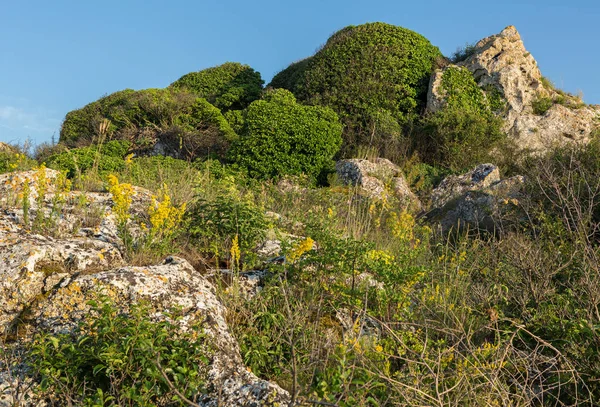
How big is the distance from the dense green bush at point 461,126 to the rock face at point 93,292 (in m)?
10.4

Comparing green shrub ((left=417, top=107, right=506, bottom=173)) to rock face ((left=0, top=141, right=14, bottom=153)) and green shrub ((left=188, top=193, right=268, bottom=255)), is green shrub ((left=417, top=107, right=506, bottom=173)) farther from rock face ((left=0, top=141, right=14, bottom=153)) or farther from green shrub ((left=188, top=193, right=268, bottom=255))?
rock face ((left=0, top=141, right=14, bottom=153))

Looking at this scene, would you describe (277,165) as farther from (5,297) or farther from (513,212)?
(5,297)

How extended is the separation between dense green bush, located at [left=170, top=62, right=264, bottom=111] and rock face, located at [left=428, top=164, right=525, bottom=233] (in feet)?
32.2

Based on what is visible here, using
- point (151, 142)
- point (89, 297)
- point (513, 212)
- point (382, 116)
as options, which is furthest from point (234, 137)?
point (89, 297)

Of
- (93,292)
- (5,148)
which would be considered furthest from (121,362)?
(5,148)

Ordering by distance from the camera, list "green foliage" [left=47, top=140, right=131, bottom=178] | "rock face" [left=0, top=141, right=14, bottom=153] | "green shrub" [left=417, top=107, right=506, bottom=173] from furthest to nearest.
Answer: "green shrub" [left=417, top=107, right=506, bottom=173] < "rock face" [left=0, top=141, right=14, bottom=153] < "green foliage" [left=47, top=140, right=131, bottom=178]

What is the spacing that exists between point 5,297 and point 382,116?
12622 millimetres

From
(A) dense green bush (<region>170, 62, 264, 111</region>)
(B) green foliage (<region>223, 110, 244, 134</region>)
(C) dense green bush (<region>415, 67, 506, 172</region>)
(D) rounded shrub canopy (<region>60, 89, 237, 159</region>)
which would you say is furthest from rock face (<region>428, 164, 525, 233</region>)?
(A) dense green bush (<region>170, 62, 264, 111</region>)

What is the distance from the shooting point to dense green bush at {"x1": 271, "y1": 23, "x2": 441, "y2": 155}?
15.9 metres

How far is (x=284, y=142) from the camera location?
1356 cm

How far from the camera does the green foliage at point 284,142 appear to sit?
44.0ft

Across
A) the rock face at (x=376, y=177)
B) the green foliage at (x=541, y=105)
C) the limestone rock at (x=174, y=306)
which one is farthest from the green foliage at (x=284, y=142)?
the limestone rock at (x=174, y=306)

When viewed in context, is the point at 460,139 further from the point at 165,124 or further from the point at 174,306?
the point at 174,306

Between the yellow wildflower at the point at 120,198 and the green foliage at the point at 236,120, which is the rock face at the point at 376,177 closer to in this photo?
the green foliage at the point at 236,120
